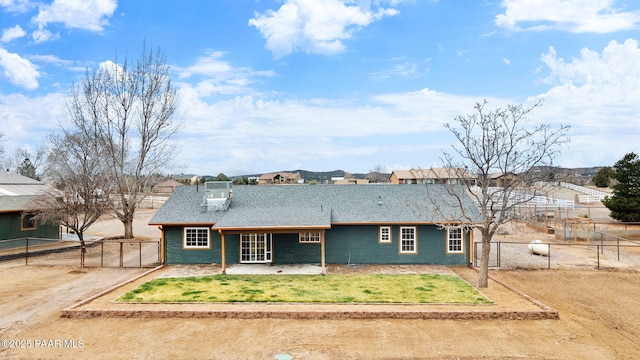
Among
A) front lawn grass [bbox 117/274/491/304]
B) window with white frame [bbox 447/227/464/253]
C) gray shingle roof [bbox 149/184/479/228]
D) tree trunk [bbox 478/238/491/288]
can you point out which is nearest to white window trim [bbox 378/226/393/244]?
gray shingle roof [bbox 149/184/479/228]

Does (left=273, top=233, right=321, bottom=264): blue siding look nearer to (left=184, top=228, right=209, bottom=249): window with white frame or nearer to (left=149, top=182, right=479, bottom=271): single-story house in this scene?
(left=149, top=182, right=479, bottom=271): single-story house

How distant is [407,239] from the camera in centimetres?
1964

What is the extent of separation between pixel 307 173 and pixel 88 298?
126 metres

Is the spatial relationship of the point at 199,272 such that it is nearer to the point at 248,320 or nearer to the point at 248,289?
the point at 248,289

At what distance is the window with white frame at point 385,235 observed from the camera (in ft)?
64.3

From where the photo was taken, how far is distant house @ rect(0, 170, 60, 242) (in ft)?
78.3

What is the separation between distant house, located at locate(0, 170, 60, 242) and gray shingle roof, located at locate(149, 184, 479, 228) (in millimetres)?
10312

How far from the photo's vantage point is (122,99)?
29484mm

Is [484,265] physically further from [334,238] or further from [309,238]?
[309,238]

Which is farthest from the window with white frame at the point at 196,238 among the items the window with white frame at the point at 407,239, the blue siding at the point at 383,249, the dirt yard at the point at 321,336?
the window with white frame at the point at 407,239

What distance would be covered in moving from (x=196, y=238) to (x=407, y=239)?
10099mm

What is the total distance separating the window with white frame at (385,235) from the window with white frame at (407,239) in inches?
23.0

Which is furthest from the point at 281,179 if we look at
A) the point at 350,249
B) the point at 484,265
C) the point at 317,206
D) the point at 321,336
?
the point at 321,336

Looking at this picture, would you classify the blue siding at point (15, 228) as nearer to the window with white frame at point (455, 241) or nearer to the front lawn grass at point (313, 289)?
the front lawn grass at point (313, 289)
